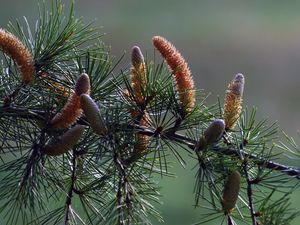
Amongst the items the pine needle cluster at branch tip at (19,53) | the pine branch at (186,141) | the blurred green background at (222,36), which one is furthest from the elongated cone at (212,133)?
the blurred green background at (222,36)

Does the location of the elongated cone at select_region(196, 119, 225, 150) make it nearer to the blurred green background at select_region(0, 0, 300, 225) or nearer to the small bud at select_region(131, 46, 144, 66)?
the small bud at select_region(131, 46, 144, 66)

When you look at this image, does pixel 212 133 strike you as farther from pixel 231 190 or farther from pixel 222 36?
pixel 222 36

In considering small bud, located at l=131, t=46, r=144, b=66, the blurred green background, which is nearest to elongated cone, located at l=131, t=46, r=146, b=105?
small bud, located at l=131, t=46, r=144, b=66

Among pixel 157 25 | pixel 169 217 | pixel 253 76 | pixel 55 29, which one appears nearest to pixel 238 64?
pixel 253 76

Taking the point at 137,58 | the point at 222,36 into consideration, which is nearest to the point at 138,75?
the point at 137,58

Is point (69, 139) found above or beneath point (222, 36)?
beneath

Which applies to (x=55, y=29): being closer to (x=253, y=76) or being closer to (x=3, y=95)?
(x=3, y=95)
